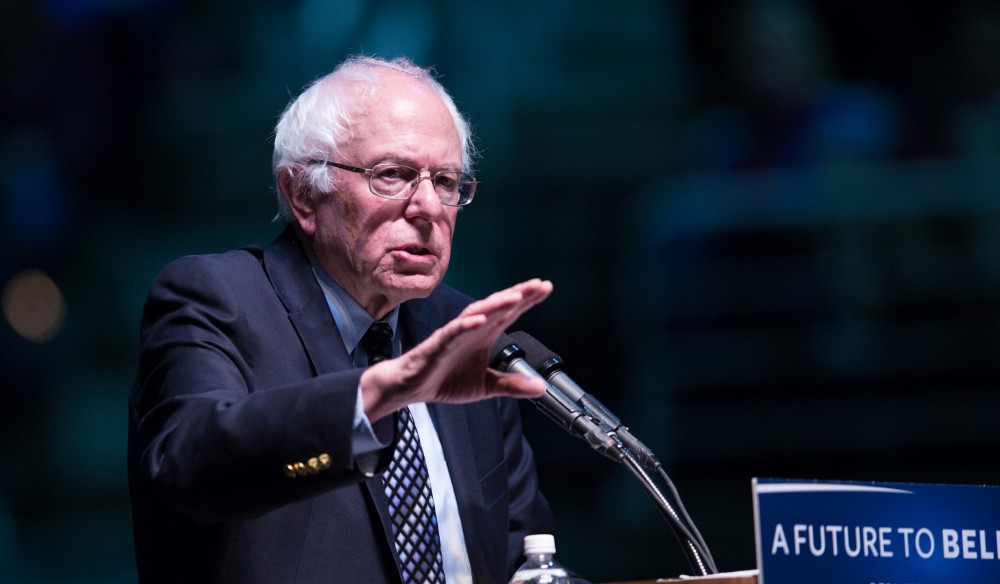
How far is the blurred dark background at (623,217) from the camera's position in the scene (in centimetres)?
341

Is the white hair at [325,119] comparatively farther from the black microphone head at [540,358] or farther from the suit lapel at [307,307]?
the black microphone head at [540,358]

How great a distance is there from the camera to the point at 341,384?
122 cm

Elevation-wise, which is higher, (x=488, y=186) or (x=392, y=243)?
(x=488, y=186)

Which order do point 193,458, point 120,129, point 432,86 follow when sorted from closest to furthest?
point 193,458
point 432,86
point 120,129

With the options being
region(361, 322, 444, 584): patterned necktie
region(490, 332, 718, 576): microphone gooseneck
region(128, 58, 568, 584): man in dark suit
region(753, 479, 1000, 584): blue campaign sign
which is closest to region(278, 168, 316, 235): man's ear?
region(128, 58, 568, 584): man in dark suit

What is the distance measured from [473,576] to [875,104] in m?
2.47

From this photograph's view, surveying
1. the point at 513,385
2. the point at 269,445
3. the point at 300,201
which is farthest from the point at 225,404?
the point at 300,201

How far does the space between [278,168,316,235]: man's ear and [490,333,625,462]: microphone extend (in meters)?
0.49

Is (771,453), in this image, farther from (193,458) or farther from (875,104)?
(193,458)

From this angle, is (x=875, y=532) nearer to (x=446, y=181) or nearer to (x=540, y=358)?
(x=540, y=358)

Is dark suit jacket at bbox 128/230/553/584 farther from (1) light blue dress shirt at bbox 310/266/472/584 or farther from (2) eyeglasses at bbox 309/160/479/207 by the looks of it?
(2) eyeglasses at bbox 309/160/479/207

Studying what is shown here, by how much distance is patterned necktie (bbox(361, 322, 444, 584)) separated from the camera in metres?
1.62

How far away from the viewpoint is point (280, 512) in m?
1.55

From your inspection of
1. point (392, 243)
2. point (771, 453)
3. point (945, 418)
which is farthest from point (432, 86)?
point (945, 418)
